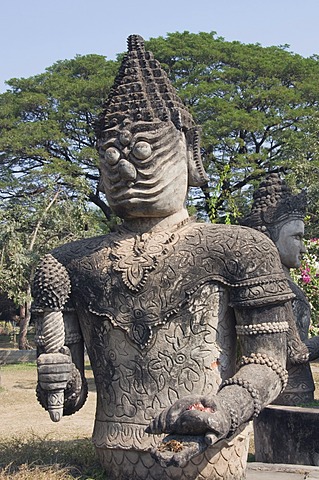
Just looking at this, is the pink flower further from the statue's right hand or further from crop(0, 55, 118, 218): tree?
crop(0, 55, 118, 218): tree

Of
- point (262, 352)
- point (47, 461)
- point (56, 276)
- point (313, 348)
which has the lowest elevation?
point (47, 461)

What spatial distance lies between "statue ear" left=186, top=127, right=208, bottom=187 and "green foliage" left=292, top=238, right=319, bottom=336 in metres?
6.44

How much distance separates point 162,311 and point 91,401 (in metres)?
9.07

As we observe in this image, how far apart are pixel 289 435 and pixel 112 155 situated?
3365 millimetres

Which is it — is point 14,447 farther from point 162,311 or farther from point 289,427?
point 289,427

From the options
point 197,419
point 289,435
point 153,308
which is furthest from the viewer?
point 289,435

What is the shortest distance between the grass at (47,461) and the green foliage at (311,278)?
6399 millimetres

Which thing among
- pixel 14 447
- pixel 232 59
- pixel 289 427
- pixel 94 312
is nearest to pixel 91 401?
pixel 289 427

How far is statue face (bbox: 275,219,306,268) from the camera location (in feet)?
19.6

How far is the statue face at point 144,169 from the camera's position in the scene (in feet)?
11.6

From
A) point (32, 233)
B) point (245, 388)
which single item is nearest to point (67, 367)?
point (245, 388)

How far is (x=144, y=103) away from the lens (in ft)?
12.0

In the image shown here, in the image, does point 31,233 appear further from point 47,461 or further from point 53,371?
point 53,371

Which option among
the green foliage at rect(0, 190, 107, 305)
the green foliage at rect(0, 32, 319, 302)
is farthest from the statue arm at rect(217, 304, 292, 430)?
the green foliage at rect(0, 32, 319, 302)
